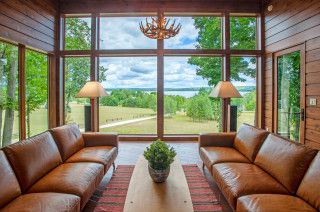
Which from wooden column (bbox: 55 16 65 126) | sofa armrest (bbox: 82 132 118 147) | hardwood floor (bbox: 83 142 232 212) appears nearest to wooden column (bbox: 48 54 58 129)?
wooden column (bbox: 55 16 65 126)

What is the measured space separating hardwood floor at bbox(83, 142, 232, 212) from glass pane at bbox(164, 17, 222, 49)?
2625 mm

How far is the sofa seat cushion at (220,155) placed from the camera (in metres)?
3.19

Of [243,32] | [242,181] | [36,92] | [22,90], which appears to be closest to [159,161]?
[242,181]

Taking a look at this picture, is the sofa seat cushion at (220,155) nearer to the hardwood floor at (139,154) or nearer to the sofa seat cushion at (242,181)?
the sofa seat cushion at (242,181)

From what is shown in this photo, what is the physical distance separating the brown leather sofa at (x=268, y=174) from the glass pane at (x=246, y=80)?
313 cm

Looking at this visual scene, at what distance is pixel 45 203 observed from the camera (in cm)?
191

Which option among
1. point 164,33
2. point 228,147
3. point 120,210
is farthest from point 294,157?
point 164,33

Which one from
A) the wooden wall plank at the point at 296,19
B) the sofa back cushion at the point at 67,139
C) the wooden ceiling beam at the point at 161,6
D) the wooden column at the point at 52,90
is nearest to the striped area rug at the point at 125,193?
the sofa back cushion at the point at 67,139

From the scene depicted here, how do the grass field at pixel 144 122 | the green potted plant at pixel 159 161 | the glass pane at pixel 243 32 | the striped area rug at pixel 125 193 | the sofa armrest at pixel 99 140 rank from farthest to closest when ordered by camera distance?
the grass field at pixel 144 122
the glass pane at pixel 243 32
the sofa armrest at pixel 99 140
the striped area rug at pixel 125 193
the green potted plant at pixel 159 161

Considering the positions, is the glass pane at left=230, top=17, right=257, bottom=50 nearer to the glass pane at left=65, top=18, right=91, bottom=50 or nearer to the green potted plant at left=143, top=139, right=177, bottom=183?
the glass pane at left=65, top=18, right=91, bottom=50

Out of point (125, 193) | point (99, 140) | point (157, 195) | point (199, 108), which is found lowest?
point (125, 193)

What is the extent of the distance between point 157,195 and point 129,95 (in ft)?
15.4

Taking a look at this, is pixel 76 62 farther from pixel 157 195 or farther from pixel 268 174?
pixel 268 174

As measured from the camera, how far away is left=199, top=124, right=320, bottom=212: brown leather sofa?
6.45 feet
